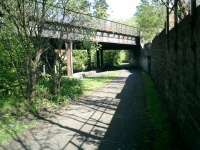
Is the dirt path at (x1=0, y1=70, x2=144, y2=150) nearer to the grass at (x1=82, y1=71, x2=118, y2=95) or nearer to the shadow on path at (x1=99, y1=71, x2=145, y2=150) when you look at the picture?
the shadow on path at (x1=99, y1=71, x2=145, y2=150)

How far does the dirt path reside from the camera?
10192 millimetres

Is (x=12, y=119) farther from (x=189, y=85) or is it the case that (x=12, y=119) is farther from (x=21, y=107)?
(x=189, y=85)

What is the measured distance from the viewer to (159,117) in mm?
13703

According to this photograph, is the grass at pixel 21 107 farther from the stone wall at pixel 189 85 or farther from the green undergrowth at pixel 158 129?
the stone wall at pixel 189 85

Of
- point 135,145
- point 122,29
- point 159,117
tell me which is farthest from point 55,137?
point 122,29

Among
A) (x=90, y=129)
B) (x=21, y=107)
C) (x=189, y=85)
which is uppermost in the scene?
(x=189, y=85)

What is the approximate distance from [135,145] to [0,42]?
1077 cm

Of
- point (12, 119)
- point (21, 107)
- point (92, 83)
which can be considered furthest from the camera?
point (92, 83)

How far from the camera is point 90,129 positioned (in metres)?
12.2

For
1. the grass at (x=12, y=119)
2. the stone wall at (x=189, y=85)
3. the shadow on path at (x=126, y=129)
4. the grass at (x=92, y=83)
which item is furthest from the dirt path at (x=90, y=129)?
the grass at (x=92, y=83)

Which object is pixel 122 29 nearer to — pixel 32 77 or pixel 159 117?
pixel 32 77

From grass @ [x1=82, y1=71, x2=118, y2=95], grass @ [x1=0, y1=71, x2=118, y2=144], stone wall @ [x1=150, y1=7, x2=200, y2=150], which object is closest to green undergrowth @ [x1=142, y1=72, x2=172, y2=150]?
stone wall @ [x1=150, y1=7, x2=200, y2=150]

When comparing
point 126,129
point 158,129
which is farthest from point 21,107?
point 158,129

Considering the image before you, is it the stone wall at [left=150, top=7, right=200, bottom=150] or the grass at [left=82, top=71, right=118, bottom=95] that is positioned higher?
the stone wall at [left=150, top=7, right=200, bottom=150]
